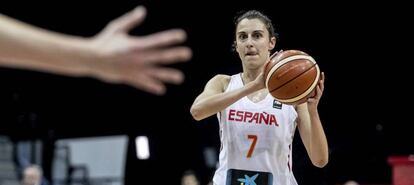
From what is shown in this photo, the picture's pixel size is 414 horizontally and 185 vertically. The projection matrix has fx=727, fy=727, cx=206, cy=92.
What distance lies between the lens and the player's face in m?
4.26

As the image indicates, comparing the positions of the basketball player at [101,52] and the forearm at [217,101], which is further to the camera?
the forearm at [217,101]

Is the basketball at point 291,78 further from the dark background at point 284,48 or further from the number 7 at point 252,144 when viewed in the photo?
the dark background at point 284,48

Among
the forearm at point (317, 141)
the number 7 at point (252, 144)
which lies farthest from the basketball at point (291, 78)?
the number 7 at point (252, 144)

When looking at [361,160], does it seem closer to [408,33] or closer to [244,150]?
[408,33]

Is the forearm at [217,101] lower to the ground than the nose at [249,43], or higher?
lower

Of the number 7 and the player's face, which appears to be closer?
the number 7

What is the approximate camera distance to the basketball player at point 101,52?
1643 mm

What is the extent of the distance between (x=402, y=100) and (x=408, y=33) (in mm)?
1586

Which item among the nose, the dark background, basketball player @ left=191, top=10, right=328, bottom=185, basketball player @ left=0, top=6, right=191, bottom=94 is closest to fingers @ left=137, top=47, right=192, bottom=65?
basketball player @ left=0, top=6, right=191, bottom=94

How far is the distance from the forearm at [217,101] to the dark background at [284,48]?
8484mm

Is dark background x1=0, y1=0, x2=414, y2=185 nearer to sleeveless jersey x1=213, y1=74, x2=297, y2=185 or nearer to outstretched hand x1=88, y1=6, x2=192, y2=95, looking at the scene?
sleeveless jersey x1=213, y1=74, x2=297, y2=185

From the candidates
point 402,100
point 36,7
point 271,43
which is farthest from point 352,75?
point 271,43

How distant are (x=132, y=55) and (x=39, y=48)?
23cm

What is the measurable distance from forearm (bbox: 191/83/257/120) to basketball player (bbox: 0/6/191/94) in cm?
185
